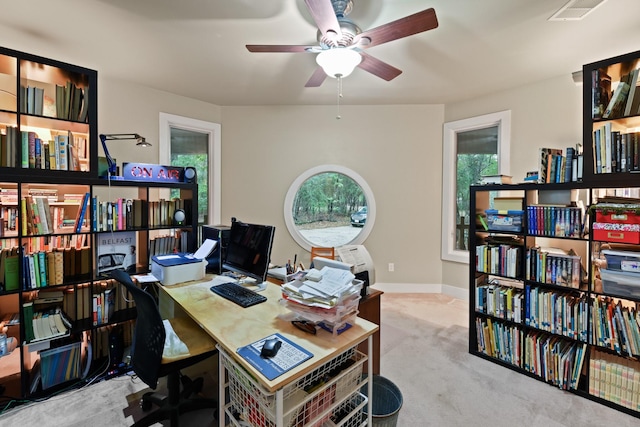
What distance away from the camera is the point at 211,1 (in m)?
1.93

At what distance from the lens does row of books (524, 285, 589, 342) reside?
6.52 feet

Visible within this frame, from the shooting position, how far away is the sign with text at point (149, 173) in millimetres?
2383

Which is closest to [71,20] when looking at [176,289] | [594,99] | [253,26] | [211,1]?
[211,1]

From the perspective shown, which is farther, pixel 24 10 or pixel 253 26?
pixel 253 26

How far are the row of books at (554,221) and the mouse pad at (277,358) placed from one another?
2073mm

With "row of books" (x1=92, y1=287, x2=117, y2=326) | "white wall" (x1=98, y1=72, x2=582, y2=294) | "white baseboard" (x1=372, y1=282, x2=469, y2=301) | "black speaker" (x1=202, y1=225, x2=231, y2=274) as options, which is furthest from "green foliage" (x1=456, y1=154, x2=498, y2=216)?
"row of books" (x1=92, y1=287, x2=117, y2=326)

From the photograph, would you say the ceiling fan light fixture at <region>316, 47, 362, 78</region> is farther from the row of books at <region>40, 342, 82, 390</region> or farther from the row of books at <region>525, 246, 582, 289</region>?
the row of books at <region>40, 342, 82, 390</region>

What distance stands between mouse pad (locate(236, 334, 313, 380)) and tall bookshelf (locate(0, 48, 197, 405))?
1.72m

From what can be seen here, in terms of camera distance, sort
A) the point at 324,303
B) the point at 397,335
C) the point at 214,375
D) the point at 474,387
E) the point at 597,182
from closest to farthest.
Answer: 1. the point at 324,303
2. the point at 597,182
3. the point at 474,387
4. the point at 214,375
5. the point at 397,335

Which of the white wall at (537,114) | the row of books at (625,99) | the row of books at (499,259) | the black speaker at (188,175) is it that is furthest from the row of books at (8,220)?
the white wall at (537,114)

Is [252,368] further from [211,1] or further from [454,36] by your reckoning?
[454,36]

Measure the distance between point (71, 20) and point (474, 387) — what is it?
4.02 meters

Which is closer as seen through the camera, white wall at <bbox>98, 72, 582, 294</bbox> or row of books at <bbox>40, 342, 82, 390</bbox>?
row of books at <bbox>40, 342, 82, 390</bbox>

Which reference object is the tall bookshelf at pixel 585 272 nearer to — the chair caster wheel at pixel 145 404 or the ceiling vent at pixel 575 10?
the ceiling vent at pixel 575 10
